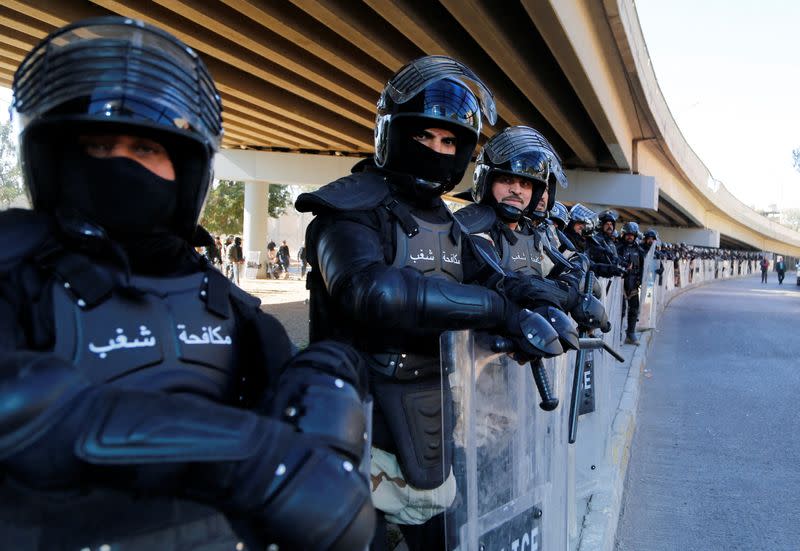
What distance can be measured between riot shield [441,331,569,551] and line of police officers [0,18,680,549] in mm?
76

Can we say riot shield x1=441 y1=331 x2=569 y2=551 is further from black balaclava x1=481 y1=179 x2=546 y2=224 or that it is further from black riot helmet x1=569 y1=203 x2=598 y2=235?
black riot helmet x1=569 y1=203 x2=598 y2=235

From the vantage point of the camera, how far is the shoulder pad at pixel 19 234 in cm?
107

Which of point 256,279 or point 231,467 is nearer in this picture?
point 231,467

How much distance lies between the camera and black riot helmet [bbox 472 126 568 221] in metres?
3.53

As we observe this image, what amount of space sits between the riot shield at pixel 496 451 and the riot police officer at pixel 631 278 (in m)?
8.25

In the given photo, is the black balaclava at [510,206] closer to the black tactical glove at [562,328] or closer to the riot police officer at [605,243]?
the black tactical glove at [562,328]

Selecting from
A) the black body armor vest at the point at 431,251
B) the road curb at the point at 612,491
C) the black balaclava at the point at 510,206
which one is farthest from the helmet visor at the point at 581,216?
the black body armor vest at the point at 431,251

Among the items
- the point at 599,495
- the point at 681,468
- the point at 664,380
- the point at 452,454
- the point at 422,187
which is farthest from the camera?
the point at 664,380

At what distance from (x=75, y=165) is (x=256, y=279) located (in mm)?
22051

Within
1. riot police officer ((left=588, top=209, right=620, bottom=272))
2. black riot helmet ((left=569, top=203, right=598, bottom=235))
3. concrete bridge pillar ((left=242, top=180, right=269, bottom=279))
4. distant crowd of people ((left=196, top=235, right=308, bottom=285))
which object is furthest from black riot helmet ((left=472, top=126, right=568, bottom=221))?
concrete bridge pillar ((left=242, top=180, right=269, bottom=279))

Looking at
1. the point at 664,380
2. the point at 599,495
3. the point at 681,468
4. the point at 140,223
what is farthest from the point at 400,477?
the point at 664,380

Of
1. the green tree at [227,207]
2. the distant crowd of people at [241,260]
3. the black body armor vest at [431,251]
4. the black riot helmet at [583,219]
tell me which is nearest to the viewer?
the black body armor vest at [431,251]

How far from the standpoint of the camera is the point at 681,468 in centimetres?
Answer: 473

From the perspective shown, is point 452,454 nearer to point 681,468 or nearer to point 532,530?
point 532,530
